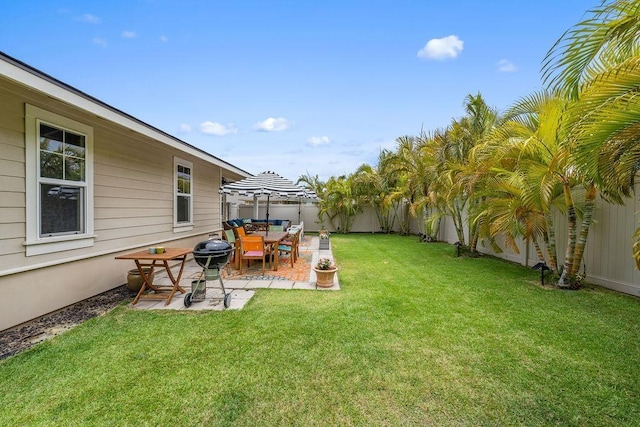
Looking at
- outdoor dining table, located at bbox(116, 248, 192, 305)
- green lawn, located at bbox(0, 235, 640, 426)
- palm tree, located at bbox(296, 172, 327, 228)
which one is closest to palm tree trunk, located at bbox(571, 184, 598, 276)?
green lawn, located at bbox(0, 235, 640, 426)

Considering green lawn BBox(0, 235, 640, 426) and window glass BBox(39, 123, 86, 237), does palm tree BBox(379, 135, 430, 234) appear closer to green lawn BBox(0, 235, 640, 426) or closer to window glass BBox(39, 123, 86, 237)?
green lawn BBox(0, 235, 640, 426)

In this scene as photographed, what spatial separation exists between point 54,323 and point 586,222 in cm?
813

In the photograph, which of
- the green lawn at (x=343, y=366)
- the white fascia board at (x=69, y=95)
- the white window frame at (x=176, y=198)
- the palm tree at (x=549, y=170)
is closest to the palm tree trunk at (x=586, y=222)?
the palm tree at (x=549, y=170)

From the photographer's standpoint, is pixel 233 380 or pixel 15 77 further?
pixel 15 77

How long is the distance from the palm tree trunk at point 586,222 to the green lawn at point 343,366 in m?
0.87

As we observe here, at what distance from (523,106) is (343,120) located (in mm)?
11005

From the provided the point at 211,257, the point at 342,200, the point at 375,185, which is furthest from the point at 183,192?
the point at 375,185

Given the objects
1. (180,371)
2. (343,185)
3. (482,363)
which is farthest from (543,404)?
(343,185)

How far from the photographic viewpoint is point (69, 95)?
141 inches

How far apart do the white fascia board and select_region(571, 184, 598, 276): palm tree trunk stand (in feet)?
24.8

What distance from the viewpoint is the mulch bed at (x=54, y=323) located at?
3.13m

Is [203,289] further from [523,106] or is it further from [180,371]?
[523,106]

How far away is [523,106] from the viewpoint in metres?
5.68

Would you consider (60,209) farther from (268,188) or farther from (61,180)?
(268,188)
